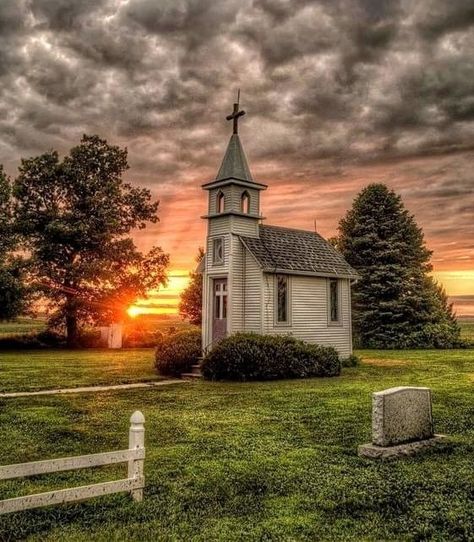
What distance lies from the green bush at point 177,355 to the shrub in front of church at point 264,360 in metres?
1.52

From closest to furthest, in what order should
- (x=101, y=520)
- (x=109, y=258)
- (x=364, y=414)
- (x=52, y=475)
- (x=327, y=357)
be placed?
1. (x=101, y=520)
2. (x=52, y=475)
3. (x=364, y=414)
4. (x=327, y=357)
5. (x=109, y=258)

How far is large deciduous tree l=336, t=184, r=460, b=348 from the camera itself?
38.0m

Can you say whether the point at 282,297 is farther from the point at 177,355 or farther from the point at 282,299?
the point at 177,355

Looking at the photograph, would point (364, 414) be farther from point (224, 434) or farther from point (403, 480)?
point (403, 480)

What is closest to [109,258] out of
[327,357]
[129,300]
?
[129,300]

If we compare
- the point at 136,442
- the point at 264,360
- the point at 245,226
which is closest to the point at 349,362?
the point at 264,360

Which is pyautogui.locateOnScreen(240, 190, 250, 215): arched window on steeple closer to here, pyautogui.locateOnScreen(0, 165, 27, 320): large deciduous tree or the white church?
the white church

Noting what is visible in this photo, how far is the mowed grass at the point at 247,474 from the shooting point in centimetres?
524

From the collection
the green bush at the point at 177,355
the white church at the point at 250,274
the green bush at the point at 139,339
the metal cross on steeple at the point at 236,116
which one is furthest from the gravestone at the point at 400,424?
the green bush at the point at 139,339

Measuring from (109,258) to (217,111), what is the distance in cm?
1590

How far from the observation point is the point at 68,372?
20.3m

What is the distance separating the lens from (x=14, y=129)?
22469 mm

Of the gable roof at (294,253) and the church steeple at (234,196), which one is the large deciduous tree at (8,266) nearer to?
the church steeple at (234,196)

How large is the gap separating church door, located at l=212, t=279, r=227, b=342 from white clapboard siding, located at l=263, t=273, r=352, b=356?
182 centimetres
